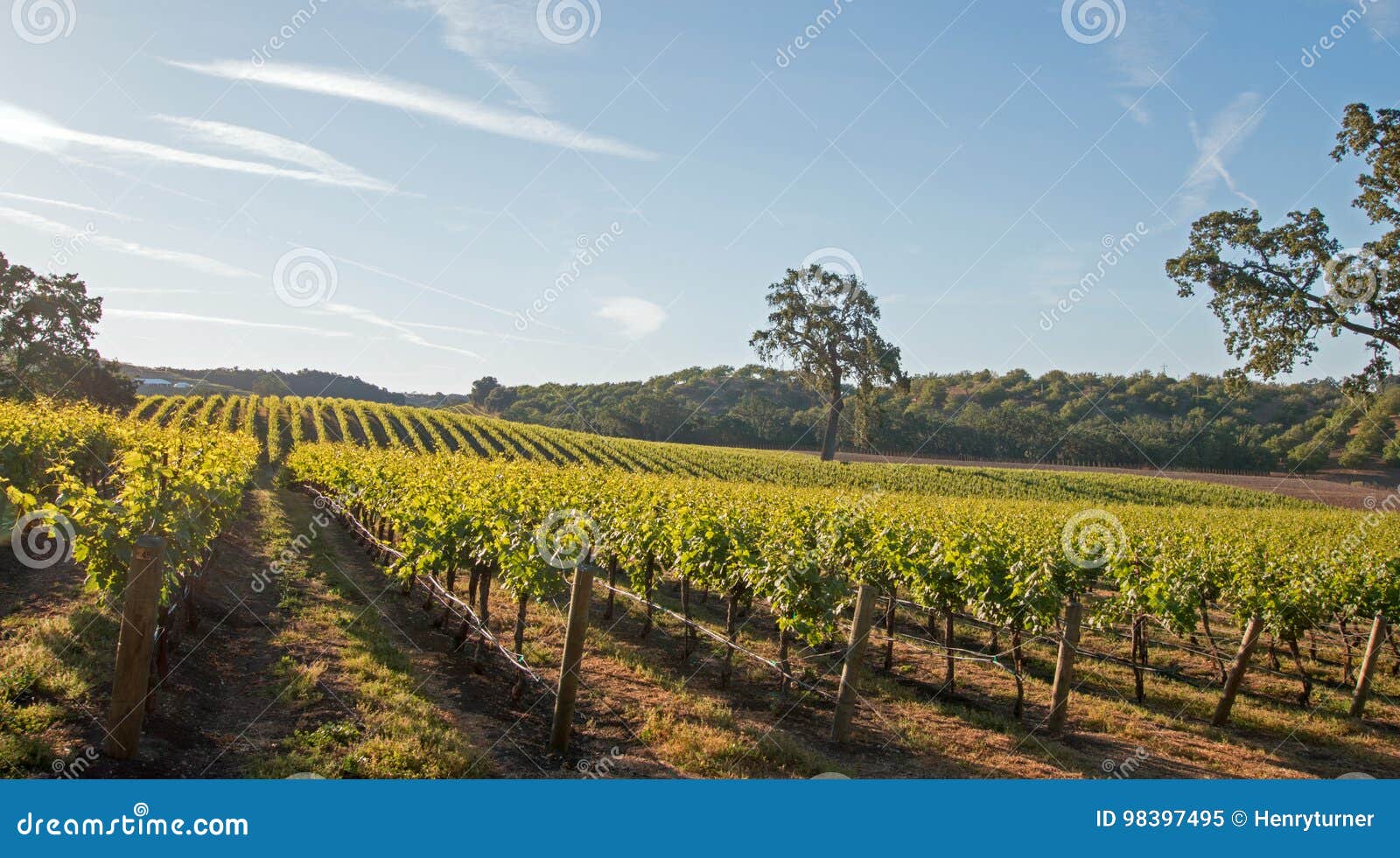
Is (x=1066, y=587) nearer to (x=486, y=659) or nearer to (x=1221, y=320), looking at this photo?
(x=486, y=659)

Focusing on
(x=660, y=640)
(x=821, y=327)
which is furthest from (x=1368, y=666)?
(x=821, y=327)

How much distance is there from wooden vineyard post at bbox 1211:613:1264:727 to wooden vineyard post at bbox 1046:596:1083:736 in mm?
2347

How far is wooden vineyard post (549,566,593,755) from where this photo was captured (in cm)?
647

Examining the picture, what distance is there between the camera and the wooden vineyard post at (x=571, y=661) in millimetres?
6473

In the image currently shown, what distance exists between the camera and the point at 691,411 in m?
98.4

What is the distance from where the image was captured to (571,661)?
6.45 metres

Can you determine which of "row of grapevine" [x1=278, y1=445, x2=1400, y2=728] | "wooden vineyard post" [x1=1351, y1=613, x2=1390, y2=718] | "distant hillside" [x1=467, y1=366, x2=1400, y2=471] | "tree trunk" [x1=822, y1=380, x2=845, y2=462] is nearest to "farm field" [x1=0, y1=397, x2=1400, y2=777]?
"row of grapevine" [x1=278, y1=445, x2=1400, y2=728]

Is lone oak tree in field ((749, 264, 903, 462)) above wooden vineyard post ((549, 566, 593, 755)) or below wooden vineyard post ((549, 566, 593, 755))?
above

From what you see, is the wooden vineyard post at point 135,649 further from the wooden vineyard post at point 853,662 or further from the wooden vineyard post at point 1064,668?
the wooden vineyard post at point 1064,668

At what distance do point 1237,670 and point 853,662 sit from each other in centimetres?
530

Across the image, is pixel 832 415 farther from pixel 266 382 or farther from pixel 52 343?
pixel 266 382

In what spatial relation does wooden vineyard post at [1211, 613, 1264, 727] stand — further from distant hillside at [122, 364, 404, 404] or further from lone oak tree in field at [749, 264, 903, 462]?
distant hillside at [122, 364, 404, 404]

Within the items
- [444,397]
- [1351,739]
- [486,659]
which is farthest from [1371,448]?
[444,397]

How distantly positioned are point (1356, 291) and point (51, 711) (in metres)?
34.2
